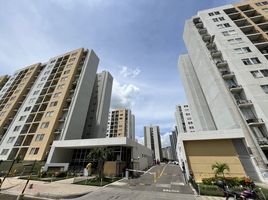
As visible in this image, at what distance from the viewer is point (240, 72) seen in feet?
89.3

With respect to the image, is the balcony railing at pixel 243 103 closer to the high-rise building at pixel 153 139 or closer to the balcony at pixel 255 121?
the balcony at pixel 255 121

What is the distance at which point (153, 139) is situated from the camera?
123m

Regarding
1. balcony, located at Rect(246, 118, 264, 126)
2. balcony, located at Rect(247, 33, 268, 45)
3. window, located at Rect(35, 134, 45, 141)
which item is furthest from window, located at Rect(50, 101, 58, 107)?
balcony, located at Rect(247, 33, 268, 45)

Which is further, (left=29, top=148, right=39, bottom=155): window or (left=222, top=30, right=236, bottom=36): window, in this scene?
(left=222, top=30, right=236, bottom=36): window

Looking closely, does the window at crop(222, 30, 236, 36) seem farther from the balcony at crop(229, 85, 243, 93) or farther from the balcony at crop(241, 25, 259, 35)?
the balcony at crop(229, 85, 243, 93)

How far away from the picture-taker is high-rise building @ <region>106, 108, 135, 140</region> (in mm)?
Answer: 85312

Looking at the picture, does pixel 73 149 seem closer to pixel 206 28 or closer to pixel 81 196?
pixel 81 196

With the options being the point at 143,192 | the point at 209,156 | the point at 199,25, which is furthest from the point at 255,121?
the point at 199,25

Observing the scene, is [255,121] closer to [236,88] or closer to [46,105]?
[236,88]

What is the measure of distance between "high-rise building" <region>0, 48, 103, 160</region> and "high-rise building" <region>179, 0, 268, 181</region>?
3011 centimetres

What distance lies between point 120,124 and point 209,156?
235ft

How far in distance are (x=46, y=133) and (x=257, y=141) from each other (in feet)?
138

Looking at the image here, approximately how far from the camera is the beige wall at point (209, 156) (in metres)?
17.4

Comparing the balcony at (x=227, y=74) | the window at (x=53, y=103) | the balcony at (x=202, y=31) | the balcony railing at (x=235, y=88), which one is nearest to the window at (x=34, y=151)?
the window at (x=53, y=103)
